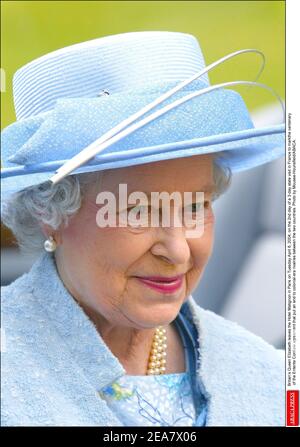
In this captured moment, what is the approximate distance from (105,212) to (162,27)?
68cm

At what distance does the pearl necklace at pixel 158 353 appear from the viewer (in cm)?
129

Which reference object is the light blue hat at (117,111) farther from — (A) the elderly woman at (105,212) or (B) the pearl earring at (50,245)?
(B) the pearl earring at (50,245)

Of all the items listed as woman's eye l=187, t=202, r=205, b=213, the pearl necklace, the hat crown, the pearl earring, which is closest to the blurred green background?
the hat crown

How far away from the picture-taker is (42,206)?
117 centimetres

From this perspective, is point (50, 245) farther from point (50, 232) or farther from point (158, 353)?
point (158, 353)

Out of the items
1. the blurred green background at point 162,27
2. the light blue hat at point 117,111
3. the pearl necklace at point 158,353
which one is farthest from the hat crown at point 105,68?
the pearl necklace at point 158,353

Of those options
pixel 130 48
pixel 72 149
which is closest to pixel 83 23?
pixel 130 48

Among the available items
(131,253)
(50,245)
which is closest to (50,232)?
(50,245)

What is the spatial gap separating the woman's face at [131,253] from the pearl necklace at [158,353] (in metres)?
0.12

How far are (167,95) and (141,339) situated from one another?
0.44m

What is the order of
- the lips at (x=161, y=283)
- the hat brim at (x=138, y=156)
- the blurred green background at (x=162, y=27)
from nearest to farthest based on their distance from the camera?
the hat brim at (x=138, y=156) < the lips at (x=161, y=283) < the blurred green background at (x=162, y=27)
